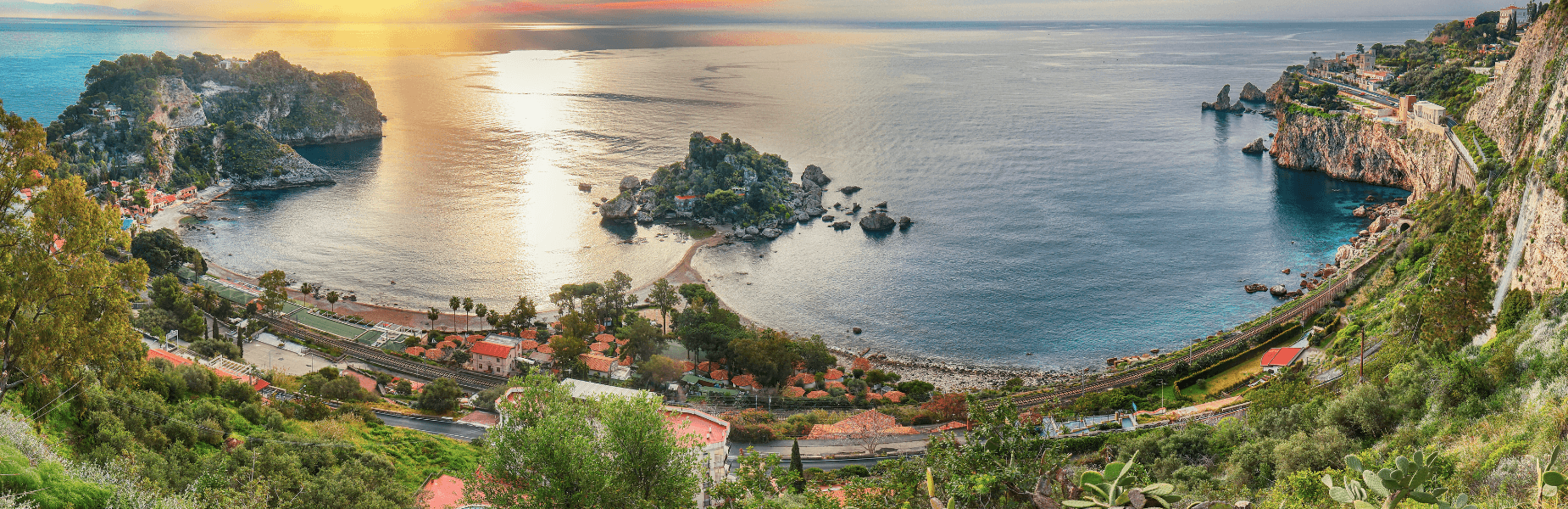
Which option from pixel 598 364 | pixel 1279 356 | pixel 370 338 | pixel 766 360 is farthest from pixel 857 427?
pixel 370 338

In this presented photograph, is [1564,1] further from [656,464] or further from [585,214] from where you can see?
[585,214]

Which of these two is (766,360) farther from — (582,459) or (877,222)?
(877,222)

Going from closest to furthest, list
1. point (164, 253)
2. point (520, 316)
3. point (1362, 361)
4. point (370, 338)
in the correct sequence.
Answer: point (1362, 361) → point (370, 338) → point (520, 316) → point (164, 253)

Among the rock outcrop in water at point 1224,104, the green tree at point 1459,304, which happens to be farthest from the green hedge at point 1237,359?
the rock outcrop in water at point 1224,104

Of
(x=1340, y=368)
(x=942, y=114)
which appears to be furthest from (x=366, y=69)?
(x=1340, y=368)

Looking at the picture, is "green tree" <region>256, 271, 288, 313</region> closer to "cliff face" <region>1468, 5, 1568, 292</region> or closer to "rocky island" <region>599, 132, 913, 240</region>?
"rocky island" <region>599, 132, 913, 240</region>

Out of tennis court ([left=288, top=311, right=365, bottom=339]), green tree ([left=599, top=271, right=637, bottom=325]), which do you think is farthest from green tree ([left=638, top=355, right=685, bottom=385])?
tennis court ([left=288, top=311, right=365, bottom=339])
